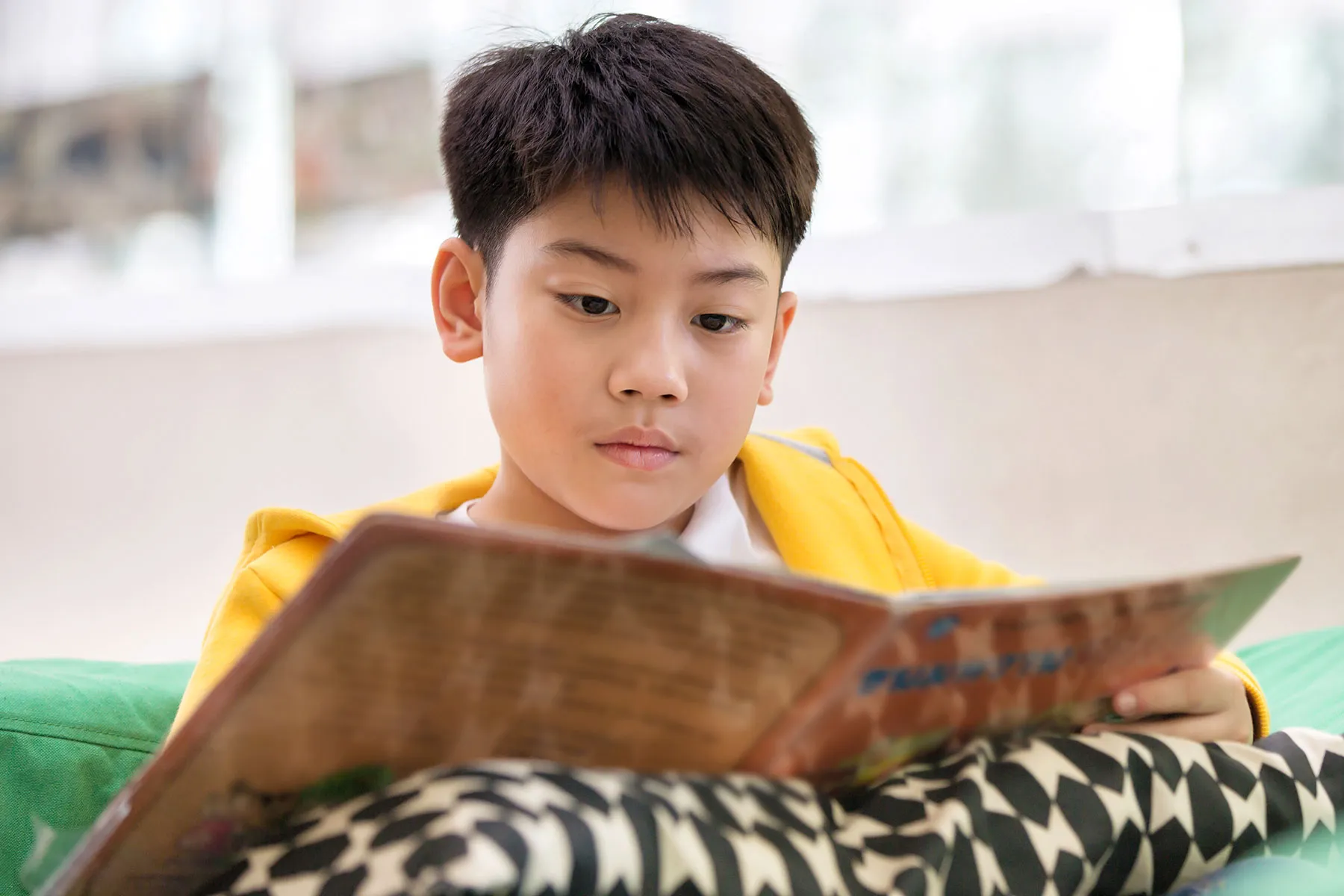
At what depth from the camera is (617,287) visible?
32.0 inches

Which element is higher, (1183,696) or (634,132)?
(634,132)

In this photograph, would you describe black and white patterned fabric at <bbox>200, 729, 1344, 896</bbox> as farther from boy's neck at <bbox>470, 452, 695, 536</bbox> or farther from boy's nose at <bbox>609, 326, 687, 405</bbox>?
boy's neck at <bbox>470, 452, 695, 536</bbox>

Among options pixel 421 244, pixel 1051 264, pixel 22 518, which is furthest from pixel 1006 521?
pixel 22 518

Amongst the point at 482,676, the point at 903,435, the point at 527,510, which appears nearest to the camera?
the point at 482,676

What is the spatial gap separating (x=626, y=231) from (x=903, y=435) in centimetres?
74

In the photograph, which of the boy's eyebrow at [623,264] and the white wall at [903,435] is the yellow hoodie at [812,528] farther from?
the white wall at [903,435]

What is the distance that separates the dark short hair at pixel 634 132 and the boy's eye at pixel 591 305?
0.21ft

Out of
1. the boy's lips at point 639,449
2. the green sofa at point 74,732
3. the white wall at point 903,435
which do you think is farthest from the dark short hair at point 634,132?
the white wall at point 903,435

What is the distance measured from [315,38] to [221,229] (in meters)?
0.30

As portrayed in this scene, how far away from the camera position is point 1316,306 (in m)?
1.34

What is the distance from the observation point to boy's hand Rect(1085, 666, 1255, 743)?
595 millimetres

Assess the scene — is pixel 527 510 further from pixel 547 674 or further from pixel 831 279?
pixel 831 279

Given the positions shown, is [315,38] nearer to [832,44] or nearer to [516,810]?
[832,44]

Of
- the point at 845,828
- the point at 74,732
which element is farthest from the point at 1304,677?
the point at 74,732
